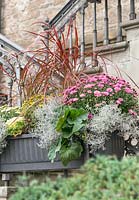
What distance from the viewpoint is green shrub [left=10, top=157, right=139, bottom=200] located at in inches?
60.9

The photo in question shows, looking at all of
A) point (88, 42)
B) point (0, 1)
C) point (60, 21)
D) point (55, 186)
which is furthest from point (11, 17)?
point (55, 186)

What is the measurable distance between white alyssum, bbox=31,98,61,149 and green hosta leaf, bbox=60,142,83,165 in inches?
5.8

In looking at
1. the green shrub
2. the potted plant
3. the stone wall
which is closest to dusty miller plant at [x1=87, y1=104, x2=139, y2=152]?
the potted plant

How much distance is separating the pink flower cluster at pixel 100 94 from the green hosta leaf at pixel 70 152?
1.07ft

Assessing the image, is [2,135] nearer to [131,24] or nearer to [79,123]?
[79,123]

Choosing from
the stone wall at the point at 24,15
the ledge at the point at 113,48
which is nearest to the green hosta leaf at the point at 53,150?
the ledge at the point at 113,48

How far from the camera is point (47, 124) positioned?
3.17 m

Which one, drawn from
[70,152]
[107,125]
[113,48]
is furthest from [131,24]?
[70,152]

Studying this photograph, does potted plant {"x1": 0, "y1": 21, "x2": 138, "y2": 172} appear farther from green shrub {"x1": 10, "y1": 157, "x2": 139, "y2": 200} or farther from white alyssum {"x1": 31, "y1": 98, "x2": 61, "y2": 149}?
green shrub {"x1": 10, "y1": 157, "x2": 139, "y2": 200}

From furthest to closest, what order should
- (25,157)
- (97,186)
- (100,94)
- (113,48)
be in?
(113,48)
(25,157)
(100,94)
(97,186)

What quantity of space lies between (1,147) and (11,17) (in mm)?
6557

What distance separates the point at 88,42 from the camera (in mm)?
7793

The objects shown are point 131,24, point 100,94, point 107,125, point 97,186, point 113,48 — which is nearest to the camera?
point 97,186

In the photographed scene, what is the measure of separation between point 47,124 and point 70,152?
35 cm
